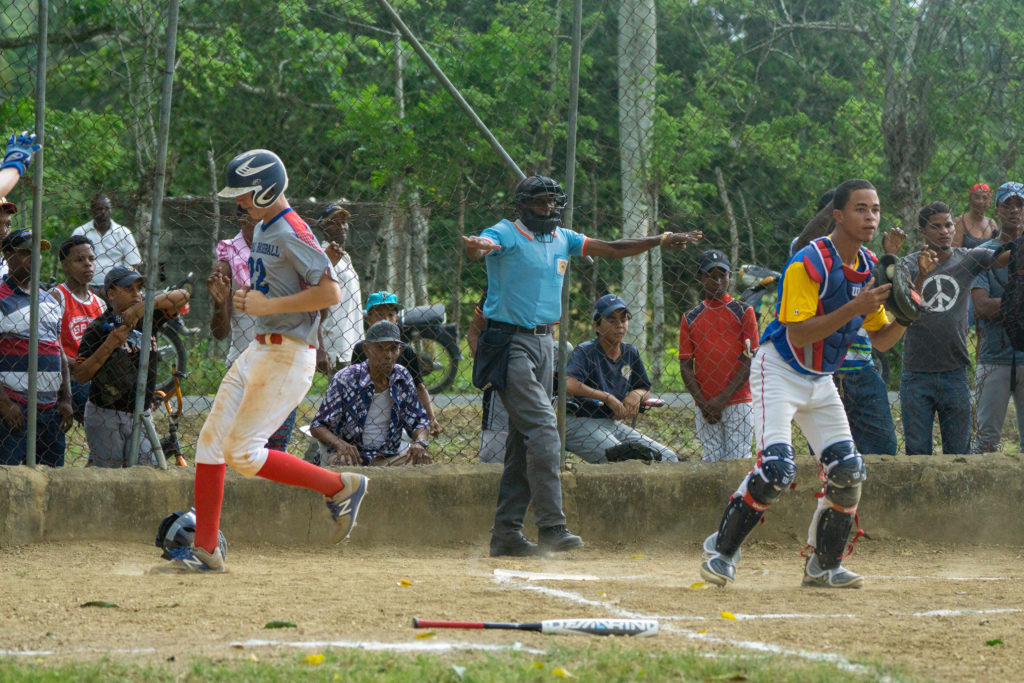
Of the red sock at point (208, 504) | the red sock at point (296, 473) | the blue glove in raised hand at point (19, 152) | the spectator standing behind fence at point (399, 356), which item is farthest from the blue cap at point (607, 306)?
the blue glove in raised hand at point (19, 152)

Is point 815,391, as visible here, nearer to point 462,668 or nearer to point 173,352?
point 462,668

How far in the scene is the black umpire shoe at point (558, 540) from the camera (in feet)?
22.9

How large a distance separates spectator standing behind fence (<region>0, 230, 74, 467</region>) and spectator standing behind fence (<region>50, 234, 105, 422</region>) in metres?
0.36

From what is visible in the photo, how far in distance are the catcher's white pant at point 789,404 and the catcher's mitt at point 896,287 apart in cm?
46

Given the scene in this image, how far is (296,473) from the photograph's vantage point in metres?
6.29

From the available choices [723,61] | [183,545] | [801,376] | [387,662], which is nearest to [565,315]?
[801,376]

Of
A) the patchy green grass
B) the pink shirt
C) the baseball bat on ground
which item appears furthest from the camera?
the pink shirt

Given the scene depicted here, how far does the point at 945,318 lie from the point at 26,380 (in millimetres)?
5478

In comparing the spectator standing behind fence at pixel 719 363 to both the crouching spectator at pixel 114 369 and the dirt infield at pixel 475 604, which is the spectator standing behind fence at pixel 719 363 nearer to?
the dirt infield at pixel 475 604

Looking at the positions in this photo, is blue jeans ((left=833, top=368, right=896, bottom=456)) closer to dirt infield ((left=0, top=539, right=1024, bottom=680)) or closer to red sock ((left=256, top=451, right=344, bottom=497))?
dirt infield ((left=0, top=539, right=1024, bottom=680))

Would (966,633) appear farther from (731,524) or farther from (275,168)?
(275,168)

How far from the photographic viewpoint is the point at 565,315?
7.84 metres

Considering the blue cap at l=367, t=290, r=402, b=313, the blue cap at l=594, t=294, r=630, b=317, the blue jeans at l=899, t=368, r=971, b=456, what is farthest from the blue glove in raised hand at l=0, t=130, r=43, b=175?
the blue jeans at l=899, t=368, r=971, b=456

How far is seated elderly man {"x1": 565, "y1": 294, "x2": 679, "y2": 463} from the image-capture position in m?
8.30
